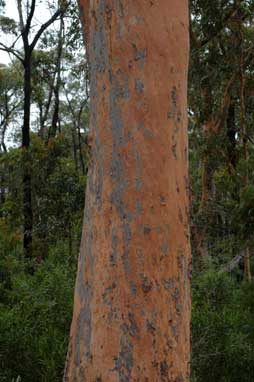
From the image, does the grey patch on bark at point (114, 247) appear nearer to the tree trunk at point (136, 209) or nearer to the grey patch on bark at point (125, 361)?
the tree trunk at point (136, 209)

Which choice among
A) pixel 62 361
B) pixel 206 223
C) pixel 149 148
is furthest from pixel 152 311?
pixel 206 223

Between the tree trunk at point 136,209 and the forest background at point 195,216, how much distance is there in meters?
0.35

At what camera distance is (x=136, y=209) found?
210 cm

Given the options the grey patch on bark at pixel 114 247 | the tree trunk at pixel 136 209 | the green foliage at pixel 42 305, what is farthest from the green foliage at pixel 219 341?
the grey patch on bark at pixel 114 247

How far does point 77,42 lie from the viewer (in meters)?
10.7

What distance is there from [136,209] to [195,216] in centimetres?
755

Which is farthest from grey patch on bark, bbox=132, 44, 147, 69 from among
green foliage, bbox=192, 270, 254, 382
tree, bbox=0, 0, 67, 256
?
tree, bbox=0, 0, 67, 256

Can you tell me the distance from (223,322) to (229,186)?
6290mm

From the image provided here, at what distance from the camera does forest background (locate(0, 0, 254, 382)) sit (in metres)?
4.75

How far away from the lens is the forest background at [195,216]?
15.6 ft

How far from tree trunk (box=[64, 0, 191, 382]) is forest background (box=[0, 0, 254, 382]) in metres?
0.35

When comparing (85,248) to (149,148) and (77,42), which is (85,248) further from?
(77,42)

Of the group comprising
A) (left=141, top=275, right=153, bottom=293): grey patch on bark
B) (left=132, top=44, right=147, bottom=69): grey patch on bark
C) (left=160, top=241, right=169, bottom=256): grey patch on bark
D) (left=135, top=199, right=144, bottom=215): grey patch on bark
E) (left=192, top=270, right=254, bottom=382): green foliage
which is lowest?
(left=192, top=270, right=254, bottom=382): green foliage

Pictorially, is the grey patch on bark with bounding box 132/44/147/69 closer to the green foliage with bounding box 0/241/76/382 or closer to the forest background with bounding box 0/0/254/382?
the forest background with bounding box 0/0/254/382
